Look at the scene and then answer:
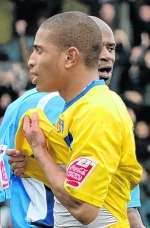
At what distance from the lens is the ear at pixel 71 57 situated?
3.31 metres

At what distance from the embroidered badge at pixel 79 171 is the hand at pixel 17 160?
0.43 metres

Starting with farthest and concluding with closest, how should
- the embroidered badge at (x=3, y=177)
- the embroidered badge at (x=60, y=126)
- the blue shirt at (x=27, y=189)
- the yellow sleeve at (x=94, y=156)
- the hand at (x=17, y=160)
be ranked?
1. the blue shirt at (x=27, y=189)
2. the embroidered badge at (x=3, y=177)
3. the hand at (x=17, y=160)
4. the embroidered badge at (x=60, y=126)
5. the yellow sleeve at (x=94, y=156)

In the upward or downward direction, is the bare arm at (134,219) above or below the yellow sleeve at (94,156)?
below

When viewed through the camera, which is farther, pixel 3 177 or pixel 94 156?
pixel 3 177

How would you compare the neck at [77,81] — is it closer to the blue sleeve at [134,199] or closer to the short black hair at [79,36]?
the short black hair at [79,36]

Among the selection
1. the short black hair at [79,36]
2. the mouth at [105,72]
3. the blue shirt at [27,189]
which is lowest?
the blue shirt at [27,189]

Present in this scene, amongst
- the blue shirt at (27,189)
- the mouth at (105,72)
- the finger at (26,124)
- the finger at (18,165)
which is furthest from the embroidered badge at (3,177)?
the mouth at (105,72)

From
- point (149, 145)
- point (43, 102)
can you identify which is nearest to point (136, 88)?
point (149, 145)

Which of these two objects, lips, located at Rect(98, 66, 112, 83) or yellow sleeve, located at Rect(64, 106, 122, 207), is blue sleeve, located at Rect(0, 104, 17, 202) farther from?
yellow sleeve, located at Rect(64, 106, 122, 207)

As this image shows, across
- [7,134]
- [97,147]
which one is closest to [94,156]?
[97,147]

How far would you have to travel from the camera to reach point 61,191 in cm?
318

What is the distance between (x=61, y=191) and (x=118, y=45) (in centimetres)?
412

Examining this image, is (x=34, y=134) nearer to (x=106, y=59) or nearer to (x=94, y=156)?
(x=94, y=156)

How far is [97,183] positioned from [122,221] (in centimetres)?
29
